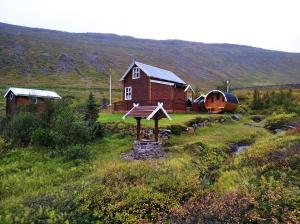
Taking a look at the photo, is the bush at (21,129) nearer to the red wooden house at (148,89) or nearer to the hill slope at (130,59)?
the red wooden house at (148,89)

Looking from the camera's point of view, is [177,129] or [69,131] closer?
[69,131]

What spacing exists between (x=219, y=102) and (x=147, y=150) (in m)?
23.2

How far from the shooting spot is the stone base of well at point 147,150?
19.9 metres

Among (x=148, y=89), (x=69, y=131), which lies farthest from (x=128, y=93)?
(x=69, y=131)

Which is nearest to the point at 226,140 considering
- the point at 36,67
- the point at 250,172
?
the point at 250,172

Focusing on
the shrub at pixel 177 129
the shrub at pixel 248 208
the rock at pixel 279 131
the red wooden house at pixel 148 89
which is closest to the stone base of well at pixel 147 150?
the shrub at pixel 177 129

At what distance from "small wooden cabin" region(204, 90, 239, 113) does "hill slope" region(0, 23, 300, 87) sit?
5791 centimetres

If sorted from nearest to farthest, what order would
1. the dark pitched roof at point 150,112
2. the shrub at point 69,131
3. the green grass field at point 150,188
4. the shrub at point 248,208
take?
the shrub at point 248,208
the green grass field at point 150,188
the dark pitched roof at point 150,112
the shrub at point 69,131

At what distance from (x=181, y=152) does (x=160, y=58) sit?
126976 mm

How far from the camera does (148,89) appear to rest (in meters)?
36.0

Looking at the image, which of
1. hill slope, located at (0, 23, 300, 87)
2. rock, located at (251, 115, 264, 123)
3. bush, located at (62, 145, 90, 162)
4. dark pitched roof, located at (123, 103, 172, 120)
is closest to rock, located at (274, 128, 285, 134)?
rock, located at (251, 115, 264, 123)

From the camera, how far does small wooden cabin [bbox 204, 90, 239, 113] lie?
40.4m

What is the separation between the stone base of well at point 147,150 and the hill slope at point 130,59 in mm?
75385

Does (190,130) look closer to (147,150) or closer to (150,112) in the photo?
(150,112)
